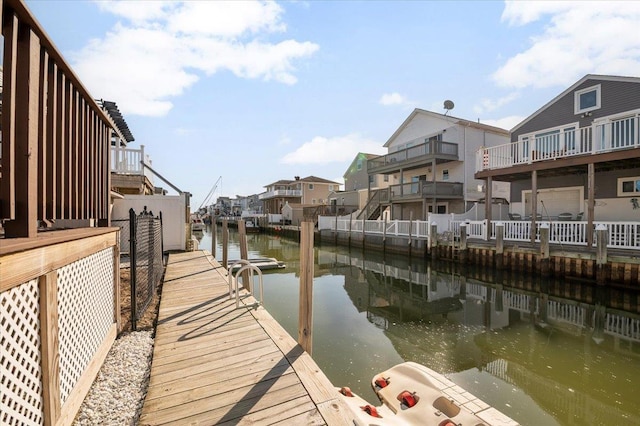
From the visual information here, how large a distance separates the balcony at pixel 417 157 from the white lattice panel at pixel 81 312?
2038 cm

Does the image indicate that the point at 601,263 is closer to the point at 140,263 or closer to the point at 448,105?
the point at 140,263

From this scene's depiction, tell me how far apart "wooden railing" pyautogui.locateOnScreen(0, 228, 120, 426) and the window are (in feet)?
59.7

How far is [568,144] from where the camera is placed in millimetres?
13578

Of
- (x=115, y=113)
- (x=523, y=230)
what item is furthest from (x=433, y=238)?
(x=115, y=113)

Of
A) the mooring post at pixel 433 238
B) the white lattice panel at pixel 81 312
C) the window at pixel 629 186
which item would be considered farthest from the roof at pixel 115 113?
the window at pixel 629 186

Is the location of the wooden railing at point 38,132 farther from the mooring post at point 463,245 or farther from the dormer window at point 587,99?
the dormer window at point 587,99

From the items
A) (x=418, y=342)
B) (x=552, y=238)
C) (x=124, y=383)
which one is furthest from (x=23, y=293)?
(x=552, y=238)

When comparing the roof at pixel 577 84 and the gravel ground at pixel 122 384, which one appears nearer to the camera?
the gravel ground at pixel 122 384

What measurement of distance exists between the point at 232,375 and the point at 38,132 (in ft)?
8.66

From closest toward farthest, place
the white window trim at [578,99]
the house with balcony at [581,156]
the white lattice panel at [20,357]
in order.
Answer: the white lattice panel at [20,357]
the house with balcony at [581,156]
the white window trim at [578,99]

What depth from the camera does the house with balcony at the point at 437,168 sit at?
819 inches

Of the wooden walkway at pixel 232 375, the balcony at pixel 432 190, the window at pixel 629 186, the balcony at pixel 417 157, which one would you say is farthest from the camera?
the balcony at pixel 417 157

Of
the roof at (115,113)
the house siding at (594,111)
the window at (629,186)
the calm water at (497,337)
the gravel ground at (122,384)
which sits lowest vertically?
the calm water at (497,337)

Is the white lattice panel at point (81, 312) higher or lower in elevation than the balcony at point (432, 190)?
lower
